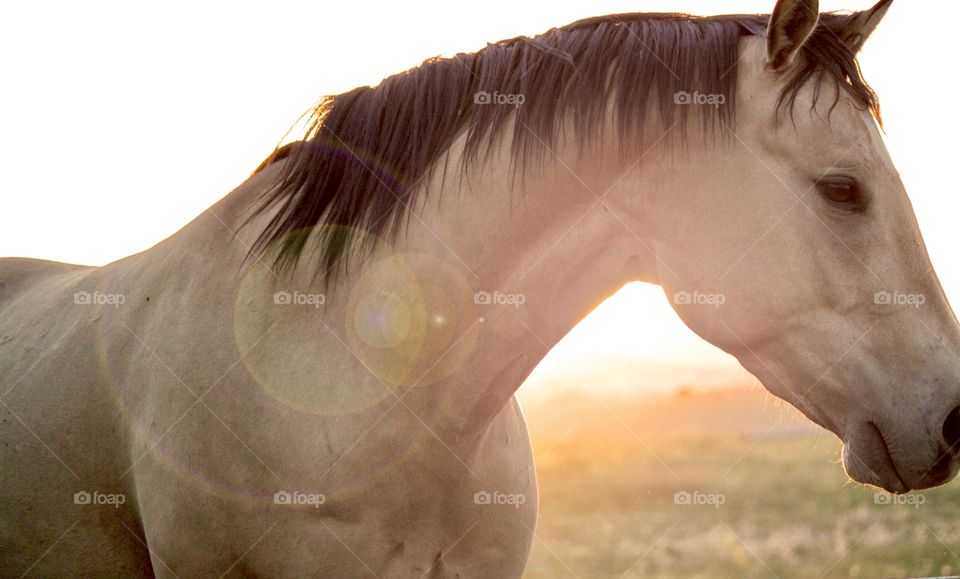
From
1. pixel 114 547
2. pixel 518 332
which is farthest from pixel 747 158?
pixel 114 547

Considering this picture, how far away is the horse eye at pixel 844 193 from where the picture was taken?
6.54ft

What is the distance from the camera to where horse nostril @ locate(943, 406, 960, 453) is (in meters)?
1.91

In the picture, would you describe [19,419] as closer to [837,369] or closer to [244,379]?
[244,379]

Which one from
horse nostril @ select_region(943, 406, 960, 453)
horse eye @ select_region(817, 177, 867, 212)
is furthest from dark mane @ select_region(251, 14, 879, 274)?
horse nostril @ select_region(943, 406, 960, 453)

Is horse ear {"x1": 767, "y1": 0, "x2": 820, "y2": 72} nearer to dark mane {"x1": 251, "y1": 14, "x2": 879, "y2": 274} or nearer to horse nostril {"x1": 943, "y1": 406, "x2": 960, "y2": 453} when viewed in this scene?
dark mane {"x1": 251, "y1": 14, "x2": 879, "y2": 274}

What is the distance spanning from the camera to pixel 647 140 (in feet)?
7.14

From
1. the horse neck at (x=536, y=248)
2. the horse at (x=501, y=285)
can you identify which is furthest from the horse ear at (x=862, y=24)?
the horse neck at (x=536, y=248)

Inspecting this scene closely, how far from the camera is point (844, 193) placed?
2.01 meters

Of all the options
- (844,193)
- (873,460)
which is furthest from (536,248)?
(873,460)

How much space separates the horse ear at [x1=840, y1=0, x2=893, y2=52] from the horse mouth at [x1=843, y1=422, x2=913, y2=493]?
3.63 ft

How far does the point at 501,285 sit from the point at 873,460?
1.09 metres

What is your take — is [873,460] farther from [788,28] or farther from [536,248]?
[788,28]

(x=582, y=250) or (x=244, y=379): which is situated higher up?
(x=582, y=250)

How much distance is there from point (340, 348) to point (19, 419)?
5.14ft
